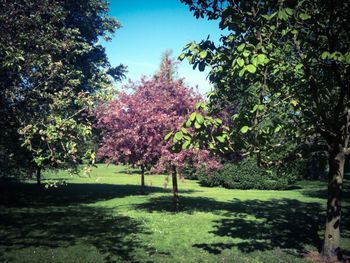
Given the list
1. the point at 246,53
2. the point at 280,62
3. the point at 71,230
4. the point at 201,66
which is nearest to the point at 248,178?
the point at 71,230

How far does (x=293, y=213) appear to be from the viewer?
20.9 metres

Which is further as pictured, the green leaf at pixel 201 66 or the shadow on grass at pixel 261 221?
the shadow on grass at pixel 261 221

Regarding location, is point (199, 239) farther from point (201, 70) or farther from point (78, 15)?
point (78, 15)

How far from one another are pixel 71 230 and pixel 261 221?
10016 mm

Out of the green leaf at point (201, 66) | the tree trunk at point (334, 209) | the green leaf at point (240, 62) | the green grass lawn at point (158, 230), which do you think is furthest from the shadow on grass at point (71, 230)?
the green leaf at point (240, 62)

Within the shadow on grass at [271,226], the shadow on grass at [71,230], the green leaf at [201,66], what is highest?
the green leaf at [201,66]

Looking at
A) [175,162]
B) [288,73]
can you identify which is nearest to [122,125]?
[175,162]

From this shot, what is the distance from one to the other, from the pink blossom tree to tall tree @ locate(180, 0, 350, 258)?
8.63 meters

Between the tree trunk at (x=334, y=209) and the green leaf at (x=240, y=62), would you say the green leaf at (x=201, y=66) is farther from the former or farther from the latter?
the tree trunk at (x=334, y=209)

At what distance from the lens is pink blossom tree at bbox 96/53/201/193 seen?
63.5ft

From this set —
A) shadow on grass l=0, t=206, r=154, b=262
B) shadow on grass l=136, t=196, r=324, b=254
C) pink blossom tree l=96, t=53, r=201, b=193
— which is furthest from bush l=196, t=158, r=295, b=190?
shadow on grass l=0, t=206, r=154, b=262

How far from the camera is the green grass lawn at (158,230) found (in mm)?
11758

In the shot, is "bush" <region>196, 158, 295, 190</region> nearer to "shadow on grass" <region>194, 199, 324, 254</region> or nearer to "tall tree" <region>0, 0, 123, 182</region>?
"shadow on grass" <region>194, 199, 324, 254</region>

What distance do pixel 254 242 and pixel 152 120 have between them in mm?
9060
